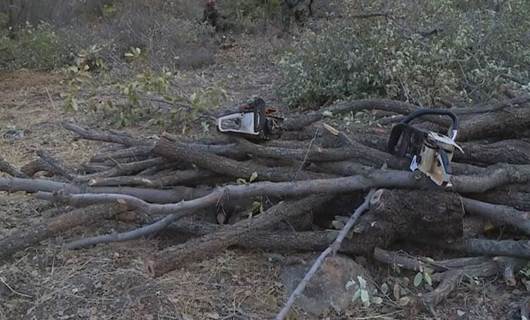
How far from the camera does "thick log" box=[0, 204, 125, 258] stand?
8.71 ft

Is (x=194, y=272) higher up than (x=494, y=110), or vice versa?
(x=494, y=110)

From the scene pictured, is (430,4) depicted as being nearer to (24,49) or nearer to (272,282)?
(272,282)

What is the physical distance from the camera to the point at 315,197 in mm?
2791

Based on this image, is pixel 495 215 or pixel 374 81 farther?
pixel 374 81

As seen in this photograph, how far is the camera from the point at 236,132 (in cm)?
298

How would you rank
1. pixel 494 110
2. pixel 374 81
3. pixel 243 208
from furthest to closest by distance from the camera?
1. pixel 374 81
2. pixel 494 110
3. pixel 243 208

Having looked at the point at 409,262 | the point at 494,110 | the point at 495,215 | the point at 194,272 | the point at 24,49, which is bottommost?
the point at 24,49

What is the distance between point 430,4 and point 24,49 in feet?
17.9

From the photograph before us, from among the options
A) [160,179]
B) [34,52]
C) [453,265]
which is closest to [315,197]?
[453,265]

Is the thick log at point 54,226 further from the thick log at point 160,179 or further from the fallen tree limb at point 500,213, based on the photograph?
the fallen tree limb at point 500,213

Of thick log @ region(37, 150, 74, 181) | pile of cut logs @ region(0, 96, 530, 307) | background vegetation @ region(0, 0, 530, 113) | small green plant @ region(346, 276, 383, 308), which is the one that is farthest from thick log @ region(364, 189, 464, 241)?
background vegetation @ region(0, 0, 530, 113)

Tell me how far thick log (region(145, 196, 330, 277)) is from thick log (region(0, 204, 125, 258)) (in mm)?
300

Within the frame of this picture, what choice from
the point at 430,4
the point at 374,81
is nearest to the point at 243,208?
the point at 374,81

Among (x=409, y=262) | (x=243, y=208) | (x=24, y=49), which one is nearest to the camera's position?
(x=409, y=262)
